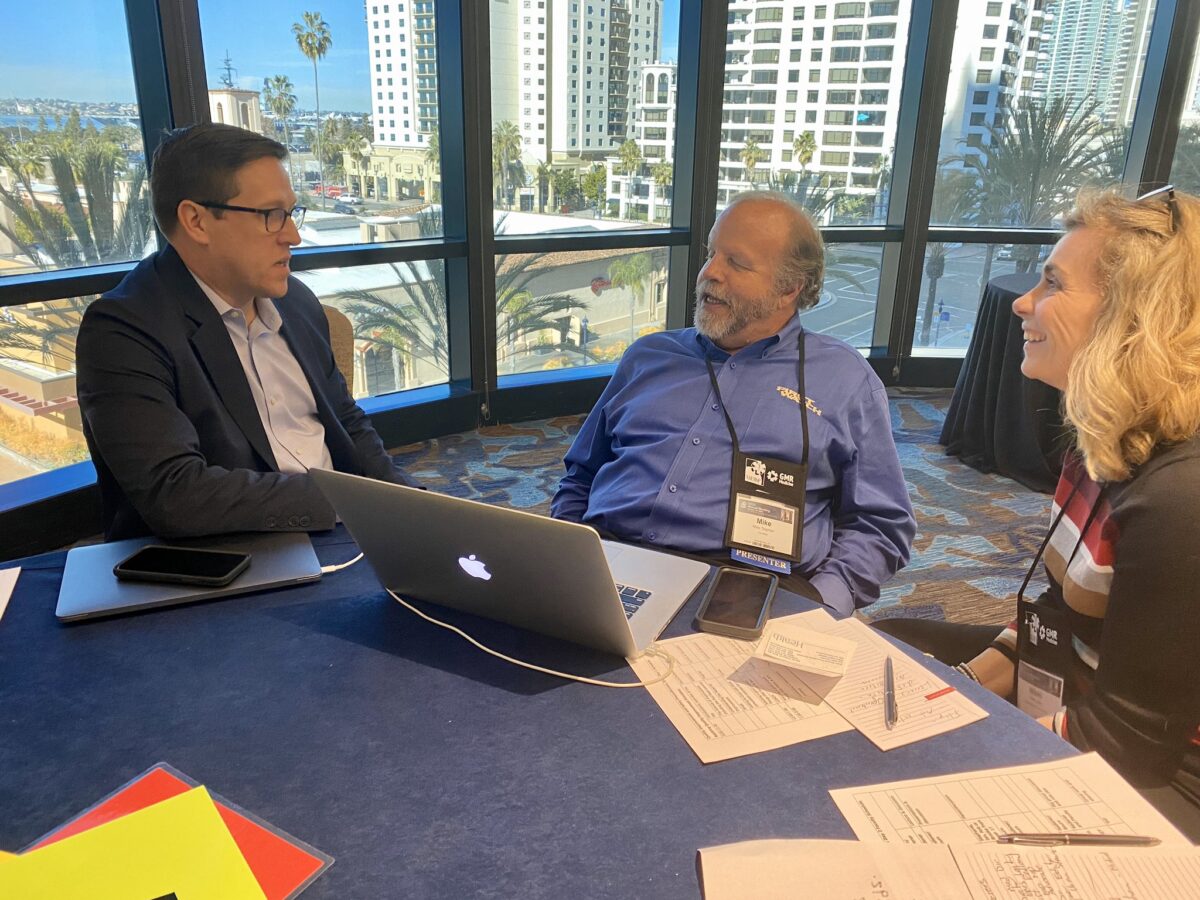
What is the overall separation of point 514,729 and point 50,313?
2883mm

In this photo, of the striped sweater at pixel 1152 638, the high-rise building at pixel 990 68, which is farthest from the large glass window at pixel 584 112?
the striped sweater at pixel 1152 638

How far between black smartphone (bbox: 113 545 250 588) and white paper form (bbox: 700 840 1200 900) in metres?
0.87

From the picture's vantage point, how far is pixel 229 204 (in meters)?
1.87

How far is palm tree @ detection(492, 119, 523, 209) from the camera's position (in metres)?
Answer: 4.13

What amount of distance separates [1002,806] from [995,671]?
0.72 meters

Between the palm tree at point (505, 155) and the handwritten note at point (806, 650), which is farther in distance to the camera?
the palm tree at point (505, 155)

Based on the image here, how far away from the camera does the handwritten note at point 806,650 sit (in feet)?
3.46

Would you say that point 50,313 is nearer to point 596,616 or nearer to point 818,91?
point 596,616

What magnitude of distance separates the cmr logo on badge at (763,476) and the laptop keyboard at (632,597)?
0.51m

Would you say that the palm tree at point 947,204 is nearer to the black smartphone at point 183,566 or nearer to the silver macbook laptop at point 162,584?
the silver macbook laptop at point 162,584

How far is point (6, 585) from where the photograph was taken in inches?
50.8

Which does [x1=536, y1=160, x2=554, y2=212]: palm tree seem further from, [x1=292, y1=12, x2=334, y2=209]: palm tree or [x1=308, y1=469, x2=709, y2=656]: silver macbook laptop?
[x1=308, y1=469, x2=709, y2=656]: silver macbook laptop

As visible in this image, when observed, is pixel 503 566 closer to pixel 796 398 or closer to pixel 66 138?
pixel 796 398

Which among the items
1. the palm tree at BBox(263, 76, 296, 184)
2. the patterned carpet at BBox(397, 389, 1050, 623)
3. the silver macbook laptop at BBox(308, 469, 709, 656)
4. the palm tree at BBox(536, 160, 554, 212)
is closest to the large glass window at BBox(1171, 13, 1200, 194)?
the patterned carpet at BBox(397, 389, 1050, 623)
